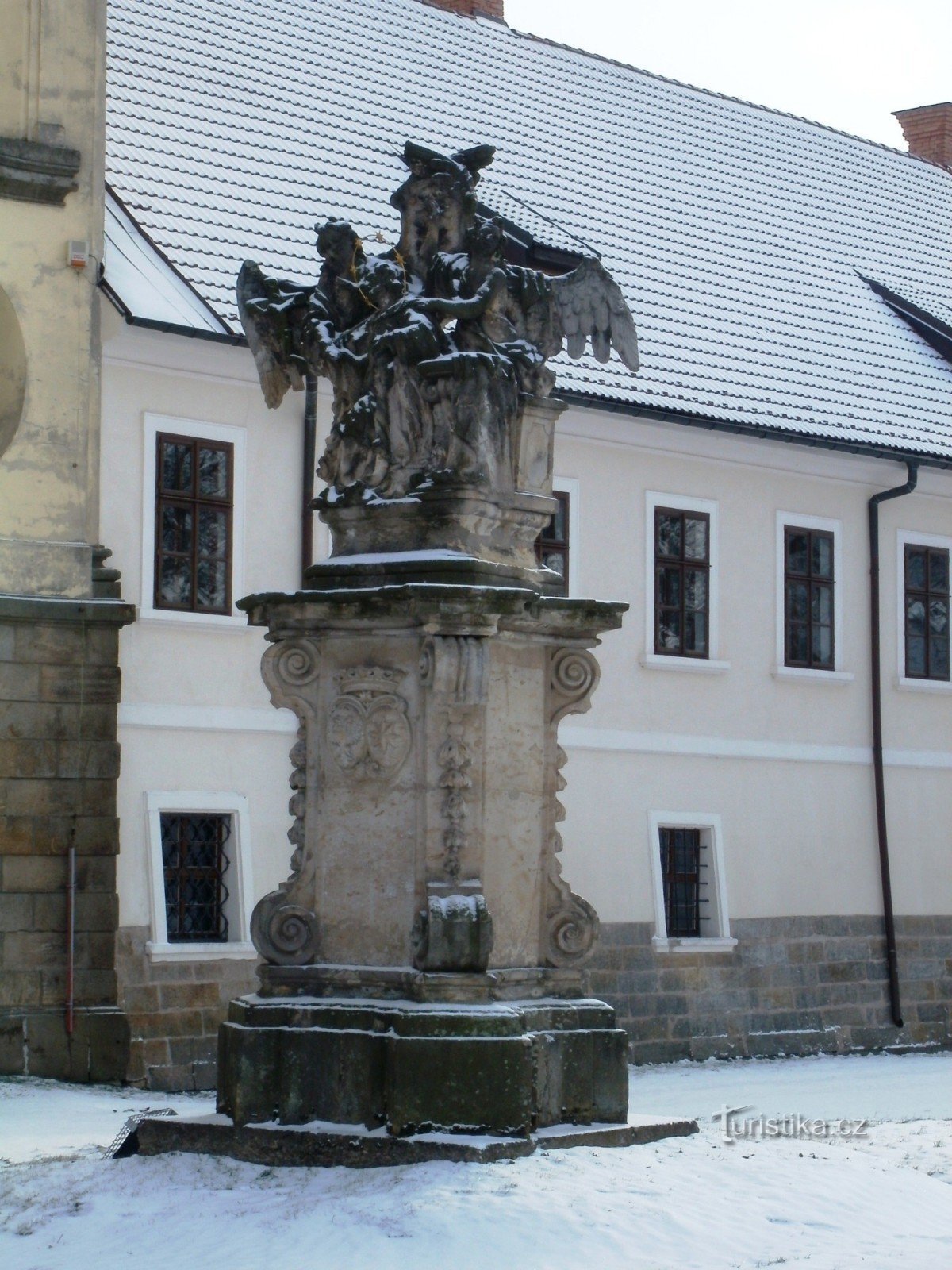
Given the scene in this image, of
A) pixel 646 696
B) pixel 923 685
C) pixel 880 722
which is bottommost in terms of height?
pixel 880 722

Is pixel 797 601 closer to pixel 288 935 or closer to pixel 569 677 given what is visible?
pixel 569 677

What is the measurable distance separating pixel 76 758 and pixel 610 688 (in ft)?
17.4

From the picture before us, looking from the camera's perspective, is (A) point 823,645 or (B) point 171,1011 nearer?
(B) point 171,1011

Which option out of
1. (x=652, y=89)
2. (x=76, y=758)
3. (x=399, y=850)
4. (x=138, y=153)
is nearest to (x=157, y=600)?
(x=76, y=758)

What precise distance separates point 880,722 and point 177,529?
7601mm

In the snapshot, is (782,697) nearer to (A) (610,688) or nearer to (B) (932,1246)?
(A) (610,688)

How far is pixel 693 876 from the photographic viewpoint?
19688 mm

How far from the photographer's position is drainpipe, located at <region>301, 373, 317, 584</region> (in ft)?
56.3

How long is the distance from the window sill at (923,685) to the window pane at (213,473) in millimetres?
7479

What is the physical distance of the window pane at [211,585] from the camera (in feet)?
54.9

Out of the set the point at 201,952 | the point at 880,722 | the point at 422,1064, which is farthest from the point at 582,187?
the point at 422,1064

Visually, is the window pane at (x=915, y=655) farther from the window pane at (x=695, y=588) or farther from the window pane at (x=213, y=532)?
the window pane at (x=213, y=532)

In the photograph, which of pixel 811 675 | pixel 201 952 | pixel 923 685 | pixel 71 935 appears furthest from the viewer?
pixel 923 685

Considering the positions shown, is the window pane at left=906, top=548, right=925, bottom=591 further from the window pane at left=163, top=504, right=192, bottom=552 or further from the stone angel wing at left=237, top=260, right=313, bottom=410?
the stone angel wing at left=237, top=260, right=313, bottom=410
